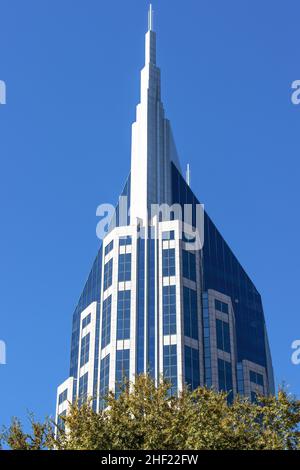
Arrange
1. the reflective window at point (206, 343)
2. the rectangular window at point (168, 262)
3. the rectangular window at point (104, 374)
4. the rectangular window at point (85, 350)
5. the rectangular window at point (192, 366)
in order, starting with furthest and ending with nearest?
1. the rectangular window at point (85, 350)
2. the rectangular window at point (168, 262)
3. the reflective window at point (206, 343)
4. the rectangular window at point (104, 374)
5. the rectangular window at point (192, 366)

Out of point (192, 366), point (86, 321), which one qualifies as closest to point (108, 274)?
point (86, 321)

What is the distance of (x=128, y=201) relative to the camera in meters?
154

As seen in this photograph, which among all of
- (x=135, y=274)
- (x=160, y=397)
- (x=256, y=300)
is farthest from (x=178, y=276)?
(x=160, y=397)

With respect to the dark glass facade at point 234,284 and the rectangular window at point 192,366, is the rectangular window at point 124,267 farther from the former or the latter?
the rectangular window at point 192,366

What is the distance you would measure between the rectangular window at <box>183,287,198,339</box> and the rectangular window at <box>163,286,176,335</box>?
70.6 inches

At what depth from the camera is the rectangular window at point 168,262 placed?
14112 centimetres

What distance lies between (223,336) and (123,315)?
16.2 m

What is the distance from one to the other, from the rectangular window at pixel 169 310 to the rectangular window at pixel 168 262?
262cm

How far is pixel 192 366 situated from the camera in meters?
133

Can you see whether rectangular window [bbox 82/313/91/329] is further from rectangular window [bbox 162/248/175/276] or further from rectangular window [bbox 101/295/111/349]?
rectangular window [bbox 162/248/175/276]

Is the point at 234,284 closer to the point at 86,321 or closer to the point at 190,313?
the point at 190,313

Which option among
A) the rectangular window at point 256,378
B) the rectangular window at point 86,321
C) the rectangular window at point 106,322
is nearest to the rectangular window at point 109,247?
the rectangular window at point 106,322

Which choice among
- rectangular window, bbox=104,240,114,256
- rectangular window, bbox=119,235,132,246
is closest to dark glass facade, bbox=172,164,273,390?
rectangular window, bbox=119,235,132,246

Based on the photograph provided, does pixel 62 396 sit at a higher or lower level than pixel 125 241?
lower
